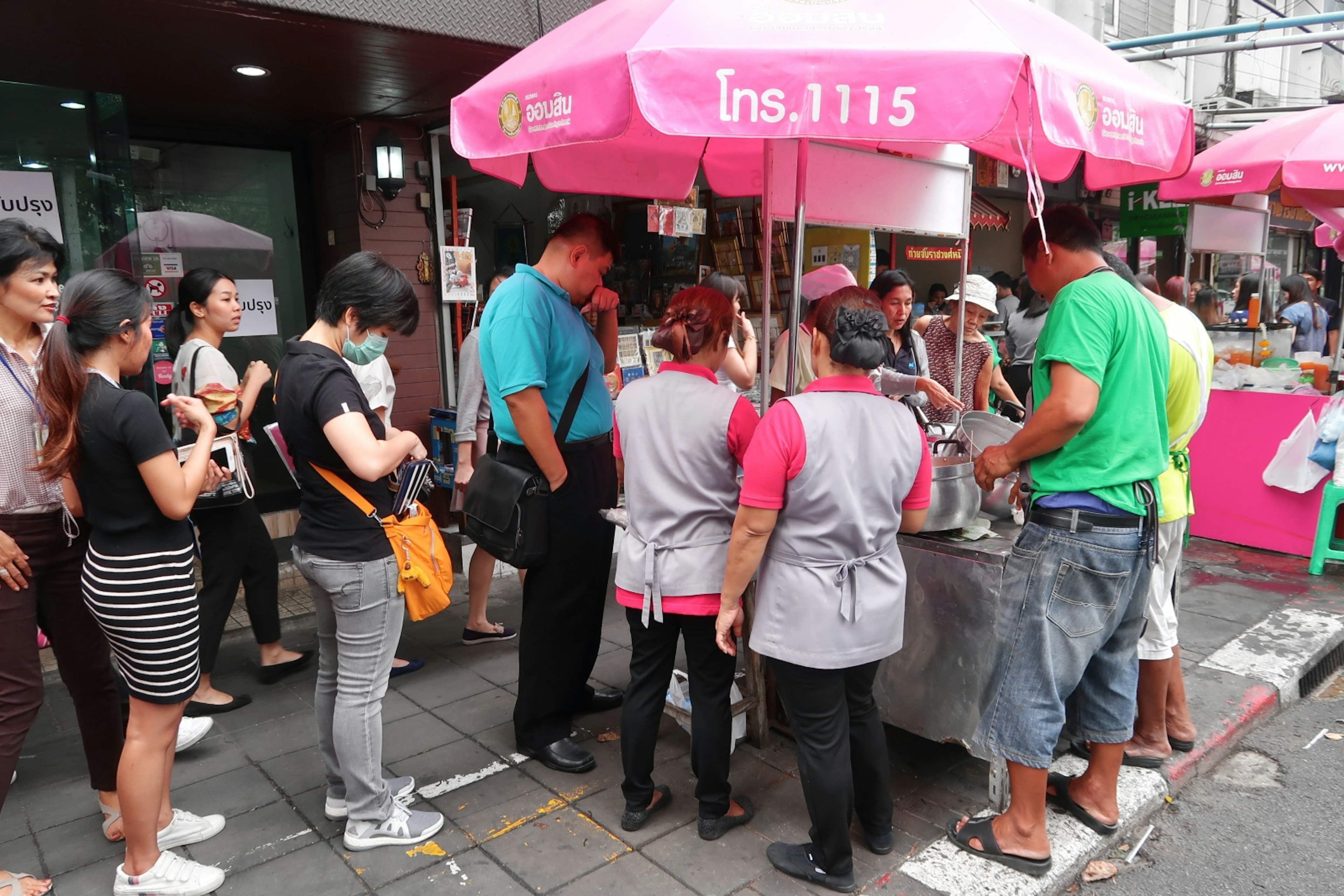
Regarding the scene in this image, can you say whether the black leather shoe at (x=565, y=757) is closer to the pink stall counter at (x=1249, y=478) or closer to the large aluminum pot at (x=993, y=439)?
the large aluminum pot at (x=993, y=439)

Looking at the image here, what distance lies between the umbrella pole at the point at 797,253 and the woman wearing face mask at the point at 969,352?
2364 mm

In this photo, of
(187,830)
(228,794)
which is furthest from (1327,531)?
(187,830)

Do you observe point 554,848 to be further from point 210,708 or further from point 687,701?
point 210,708

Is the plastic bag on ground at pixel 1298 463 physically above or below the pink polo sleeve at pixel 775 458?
below

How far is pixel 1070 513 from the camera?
2764 millimetres

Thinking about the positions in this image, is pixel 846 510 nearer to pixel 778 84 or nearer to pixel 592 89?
pixel 778 84

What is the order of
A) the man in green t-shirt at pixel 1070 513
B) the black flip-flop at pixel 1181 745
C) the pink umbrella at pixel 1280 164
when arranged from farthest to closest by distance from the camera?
1. the pink umbrella at pixel 1280 164
2. the black flip-flop at pixel 1181 745
3. the man in green t-shirt at pixel 1070 513

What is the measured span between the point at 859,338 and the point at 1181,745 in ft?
8.50

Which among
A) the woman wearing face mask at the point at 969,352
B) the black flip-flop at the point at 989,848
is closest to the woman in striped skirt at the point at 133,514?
the black flip-flop at the point at 989,848

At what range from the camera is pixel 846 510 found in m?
2.51

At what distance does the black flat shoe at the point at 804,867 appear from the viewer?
8.80ft

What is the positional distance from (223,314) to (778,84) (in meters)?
2.87

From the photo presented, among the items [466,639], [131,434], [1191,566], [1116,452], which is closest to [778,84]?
[1116,452]

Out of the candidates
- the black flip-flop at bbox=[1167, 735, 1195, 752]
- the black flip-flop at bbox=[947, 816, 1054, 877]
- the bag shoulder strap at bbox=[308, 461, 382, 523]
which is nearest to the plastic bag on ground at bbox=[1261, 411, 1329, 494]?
the black flip-flop at bbox=[1167, 735, 1195, 752]
